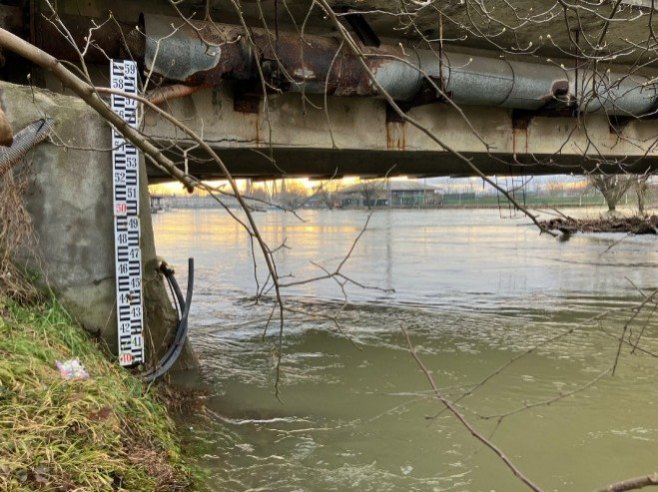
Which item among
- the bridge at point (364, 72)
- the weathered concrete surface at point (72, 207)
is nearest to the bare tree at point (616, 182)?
the bridge at point (364, 72)

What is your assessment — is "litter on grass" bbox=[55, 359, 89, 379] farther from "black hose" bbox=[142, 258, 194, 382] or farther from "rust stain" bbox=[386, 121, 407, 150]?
"rust stain" bbox=[386, 121, 407, 150]

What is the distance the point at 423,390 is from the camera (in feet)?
20.7

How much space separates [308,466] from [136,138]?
9.72 ft

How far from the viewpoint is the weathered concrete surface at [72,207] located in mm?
5191

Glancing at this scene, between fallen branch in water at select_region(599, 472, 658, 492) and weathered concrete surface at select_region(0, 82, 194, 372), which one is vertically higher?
weathered concrete surface at select_region(0, 82, 194, 372)

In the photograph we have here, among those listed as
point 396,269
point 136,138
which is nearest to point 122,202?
point 136,138

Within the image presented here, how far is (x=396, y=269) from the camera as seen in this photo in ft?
53.4

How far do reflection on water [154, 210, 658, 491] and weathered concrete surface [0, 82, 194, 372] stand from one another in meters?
1.36

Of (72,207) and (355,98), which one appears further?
(355,98)

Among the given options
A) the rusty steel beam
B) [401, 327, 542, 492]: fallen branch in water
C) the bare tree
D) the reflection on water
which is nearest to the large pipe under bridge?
the rusty steel beam

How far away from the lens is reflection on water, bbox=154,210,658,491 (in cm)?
446

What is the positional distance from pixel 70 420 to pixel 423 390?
3588 mm

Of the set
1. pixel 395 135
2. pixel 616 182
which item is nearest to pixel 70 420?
pixel 395 135

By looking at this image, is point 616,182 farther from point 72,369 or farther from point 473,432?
point 473,432
